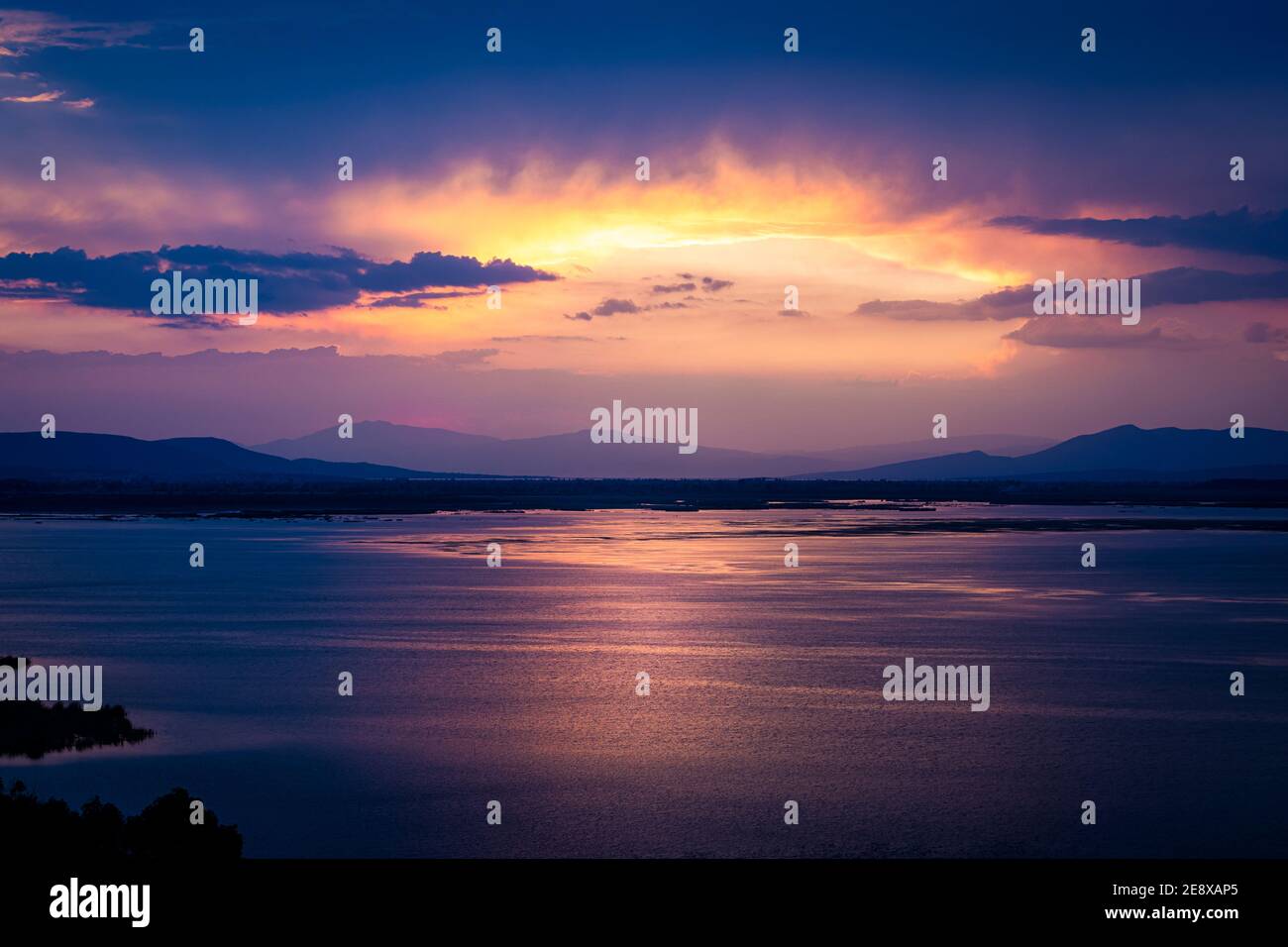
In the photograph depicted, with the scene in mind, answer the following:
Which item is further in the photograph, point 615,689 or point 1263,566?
point 1263,566

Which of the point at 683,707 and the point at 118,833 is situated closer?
the point at 118,833

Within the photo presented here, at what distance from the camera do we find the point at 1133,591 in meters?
34.3

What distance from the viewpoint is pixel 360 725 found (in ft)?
58.6

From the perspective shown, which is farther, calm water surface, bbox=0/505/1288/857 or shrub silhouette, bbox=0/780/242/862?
calm water surface, bbox=0/505/1288/857

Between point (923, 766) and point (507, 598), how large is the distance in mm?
18699

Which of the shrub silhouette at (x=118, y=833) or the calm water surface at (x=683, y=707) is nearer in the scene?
the shrub silhouette at (x=118, y=833)

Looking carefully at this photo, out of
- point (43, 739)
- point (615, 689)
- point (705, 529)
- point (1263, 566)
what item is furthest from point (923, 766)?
point (705, 529)
